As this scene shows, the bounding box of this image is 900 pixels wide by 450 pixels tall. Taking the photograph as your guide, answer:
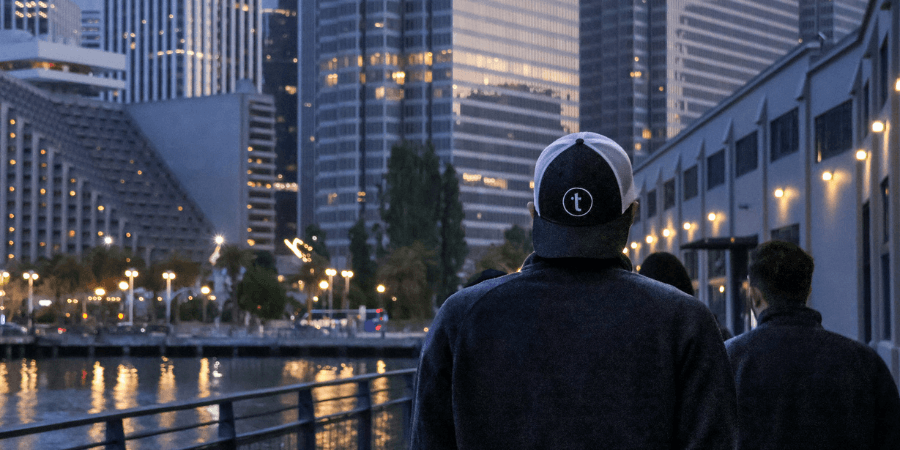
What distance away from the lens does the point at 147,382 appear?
81.9 m

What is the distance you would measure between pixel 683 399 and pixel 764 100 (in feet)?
153

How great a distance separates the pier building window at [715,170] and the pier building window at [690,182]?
3509 millimetres

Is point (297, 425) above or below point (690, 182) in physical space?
below

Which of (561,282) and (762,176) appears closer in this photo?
(561,282)

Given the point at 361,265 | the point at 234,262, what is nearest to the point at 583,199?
the point at 361,265

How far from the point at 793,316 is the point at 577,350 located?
2.32 m

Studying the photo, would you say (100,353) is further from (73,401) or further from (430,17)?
(430,17)

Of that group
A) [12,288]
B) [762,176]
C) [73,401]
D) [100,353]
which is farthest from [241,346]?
[762,176]

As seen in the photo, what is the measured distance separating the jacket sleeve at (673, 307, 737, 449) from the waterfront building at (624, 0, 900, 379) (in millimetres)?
24753

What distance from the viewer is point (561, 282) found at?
3.22 metres

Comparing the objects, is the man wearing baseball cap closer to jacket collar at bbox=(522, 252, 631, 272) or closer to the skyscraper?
jacket collar at bbox=(522, 252, 631, 272)

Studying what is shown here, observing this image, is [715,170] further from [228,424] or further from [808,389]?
[808,389]

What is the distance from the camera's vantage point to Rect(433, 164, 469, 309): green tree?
365 ft

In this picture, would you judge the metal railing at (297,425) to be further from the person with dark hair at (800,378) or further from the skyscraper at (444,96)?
the skyscraper at (444,96)
